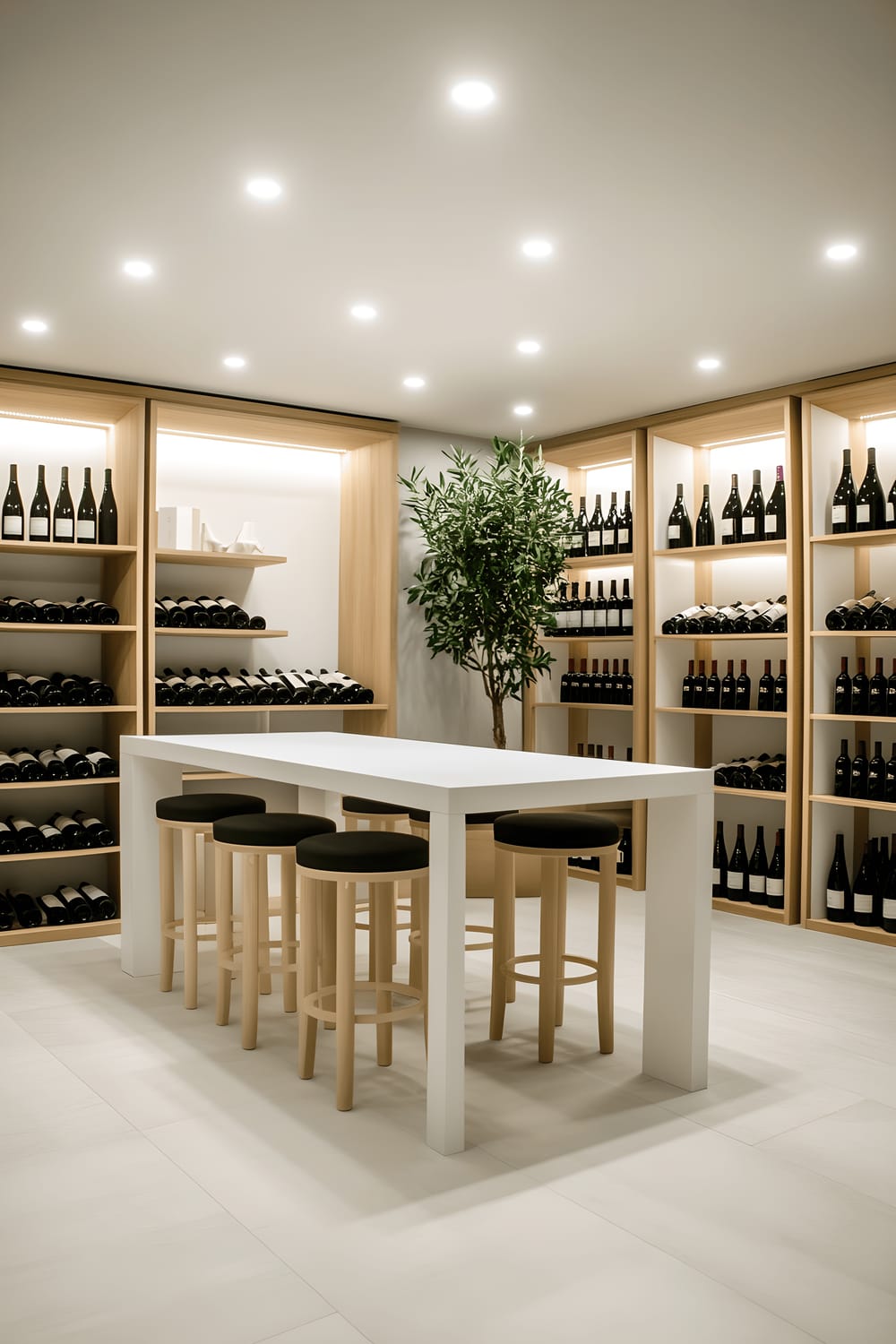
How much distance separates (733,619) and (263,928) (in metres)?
3.05

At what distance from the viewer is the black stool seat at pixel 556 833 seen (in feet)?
10.8

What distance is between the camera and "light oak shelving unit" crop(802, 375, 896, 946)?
5.27 metres

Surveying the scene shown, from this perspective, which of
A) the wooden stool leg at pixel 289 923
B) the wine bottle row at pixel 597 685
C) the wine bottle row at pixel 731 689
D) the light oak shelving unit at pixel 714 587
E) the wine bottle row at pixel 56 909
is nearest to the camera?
the wooden stool leg at pixel 289 923

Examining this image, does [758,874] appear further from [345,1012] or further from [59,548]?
[59,548]

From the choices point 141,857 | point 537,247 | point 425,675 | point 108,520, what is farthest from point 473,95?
point 425,675

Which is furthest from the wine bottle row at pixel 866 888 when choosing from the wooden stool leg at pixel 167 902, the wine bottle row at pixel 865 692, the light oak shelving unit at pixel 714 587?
the wooden stool leg at pixel 167 902

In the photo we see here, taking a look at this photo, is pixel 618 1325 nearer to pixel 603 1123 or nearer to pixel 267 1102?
pixel 603 1123

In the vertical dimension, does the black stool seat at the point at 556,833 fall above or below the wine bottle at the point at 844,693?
below

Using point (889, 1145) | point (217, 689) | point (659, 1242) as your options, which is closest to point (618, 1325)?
point (659, 1242)

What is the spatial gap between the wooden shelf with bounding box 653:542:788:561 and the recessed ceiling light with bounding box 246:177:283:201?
327cm

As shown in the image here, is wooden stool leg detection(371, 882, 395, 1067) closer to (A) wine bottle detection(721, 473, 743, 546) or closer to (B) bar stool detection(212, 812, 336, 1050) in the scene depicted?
(B) bar stool detection(212, 812, 336, 1050)

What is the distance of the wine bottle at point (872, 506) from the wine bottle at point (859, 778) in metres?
1.09

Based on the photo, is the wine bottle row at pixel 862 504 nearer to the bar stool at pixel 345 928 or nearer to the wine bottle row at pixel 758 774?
the wine bottle row at pixel 758 774

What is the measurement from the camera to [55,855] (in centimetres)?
510
